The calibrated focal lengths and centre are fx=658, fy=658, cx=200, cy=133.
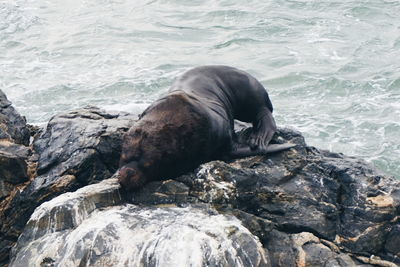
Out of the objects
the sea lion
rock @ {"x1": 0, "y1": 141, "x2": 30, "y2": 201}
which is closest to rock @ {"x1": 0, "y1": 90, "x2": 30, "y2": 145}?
rock @ {"x1": 0, "y1": 141, "x2": 30, "y2": 201}

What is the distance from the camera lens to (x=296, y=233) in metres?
5.47

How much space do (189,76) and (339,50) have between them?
9891 millimetres

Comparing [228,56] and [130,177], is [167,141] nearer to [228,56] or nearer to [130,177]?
[130,177]

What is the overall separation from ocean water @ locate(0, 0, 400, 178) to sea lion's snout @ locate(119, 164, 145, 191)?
5.05 meters

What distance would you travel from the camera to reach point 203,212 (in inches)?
206

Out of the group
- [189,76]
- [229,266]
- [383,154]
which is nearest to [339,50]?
[383,154]

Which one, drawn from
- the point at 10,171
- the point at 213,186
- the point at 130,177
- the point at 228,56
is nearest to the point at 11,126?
the point at 10,171

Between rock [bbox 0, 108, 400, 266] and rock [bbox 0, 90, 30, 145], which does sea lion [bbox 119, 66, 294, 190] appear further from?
rock [bbox 0, 90, 30, 145]

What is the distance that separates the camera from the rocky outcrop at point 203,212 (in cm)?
478

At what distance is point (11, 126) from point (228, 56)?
32.4 feet

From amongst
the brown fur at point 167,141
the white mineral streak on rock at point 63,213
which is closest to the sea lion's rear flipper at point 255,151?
the brown fur at point 167,141

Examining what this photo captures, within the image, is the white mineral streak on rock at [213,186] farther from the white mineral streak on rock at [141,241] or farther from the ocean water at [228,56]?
the ocean water at [228,56]

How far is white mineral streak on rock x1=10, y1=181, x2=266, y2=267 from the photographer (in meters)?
4.68

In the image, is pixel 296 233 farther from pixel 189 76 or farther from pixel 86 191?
pixel 189 76
